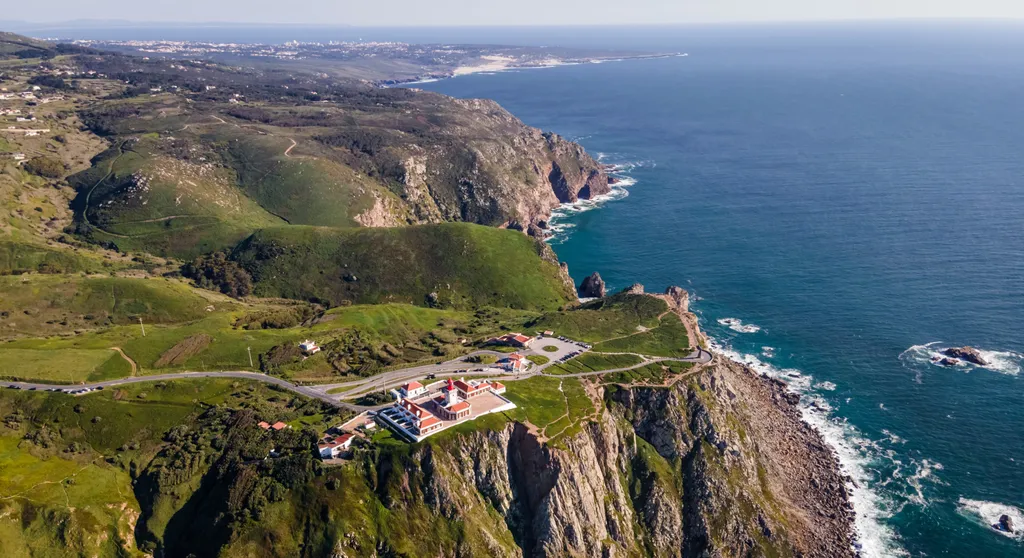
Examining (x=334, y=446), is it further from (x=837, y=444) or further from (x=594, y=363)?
(x=837, y=444)

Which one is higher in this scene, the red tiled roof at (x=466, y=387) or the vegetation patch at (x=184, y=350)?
the red tiled roof at (x=466, y=387)

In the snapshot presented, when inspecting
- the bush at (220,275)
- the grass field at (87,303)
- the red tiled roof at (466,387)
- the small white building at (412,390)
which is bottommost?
the bush at (220,275)

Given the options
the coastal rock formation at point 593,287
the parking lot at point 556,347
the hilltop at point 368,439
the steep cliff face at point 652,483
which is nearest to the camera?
the hilltop at point 368,439

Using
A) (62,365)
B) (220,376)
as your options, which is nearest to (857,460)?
(220,376)

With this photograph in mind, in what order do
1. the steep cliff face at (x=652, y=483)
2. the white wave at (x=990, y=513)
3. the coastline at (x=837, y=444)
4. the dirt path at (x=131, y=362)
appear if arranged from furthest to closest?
the dirt path at (x=131, y=362) < the coastline at (x=837, y=444) < the white wave at (x=990, y=513) < the steep cliff face at (x=652, y=483)

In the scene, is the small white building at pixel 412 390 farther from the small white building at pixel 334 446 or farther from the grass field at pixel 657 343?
the grass field at pixel 657 343

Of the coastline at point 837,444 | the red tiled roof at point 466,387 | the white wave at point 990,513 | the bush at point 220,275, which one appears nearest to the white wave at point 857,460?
the coastline at point 837,444
